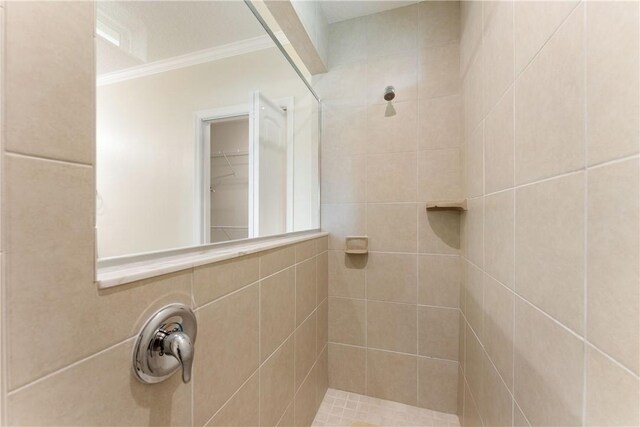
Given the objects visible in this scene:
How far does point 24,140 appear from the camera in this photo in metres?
0.31

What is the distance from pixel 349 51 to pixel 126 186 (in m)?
1.47

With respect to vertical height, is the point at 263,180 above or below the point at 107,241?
above

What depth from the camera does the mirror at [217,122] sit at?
1334mm

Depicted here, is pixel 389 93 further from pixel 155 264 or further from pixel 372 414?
pixel 372 414

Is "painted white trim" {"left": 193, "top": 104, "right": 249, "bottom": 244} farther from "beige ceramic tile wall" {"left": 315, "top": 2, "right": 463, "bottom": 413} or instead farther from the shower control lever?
the shower control lever

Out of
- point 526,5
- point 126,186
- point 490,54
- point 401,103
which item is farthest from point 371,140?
point 126,186

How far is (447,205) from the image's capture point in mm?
1324

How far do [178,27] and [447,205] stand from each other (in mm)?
1849

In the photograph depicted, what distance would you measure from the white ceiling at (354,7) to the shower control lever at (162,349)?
1.75 m

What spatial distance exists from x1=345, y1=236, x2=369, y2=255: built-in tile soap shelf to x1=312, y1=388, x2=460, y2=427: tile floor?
0.90 meters

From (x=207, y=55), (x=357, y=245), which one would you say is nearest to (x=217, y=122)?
(x=207, y=55)

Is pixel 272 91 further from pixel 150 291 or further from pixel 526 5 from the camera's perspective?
pixel 150 291

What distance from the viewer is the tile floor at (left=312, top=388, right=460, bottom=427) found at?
1347mm

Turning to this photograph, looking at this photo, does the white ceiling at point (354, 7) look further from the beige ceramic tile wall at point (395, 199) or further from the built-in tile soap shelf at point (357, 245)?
the built-in tile soap shelf at point (357, 245)
